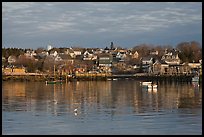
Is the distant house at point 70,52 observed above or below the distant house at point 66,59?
above

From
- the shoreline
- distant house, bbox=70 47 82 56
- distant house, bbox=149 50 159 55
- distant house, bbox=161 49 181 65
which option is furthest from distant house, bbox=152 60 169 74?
distant house, bbox=70 47 82 56

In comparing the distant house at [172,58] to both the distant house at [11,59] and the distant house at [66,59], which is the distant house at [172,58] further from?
the distant house at [11,59]

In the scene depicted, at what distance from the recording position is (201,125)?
13602 millimetres

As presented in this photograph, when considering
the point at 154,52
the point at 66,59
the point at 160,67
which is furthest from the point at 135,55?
the point at 160,67

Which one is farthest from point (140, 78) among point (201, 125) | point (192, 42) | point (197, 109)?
point (201, 125)

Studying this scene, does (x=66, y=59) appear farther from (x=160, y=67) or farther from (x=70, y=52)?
(x=160, y=67)

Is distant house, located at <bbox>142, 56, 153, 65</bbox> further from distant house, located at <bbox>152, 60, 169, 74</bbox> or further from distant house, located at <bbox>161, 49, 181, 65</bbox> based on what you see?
distant house, located at <bbox>152, 60, 169, 74</bbox>

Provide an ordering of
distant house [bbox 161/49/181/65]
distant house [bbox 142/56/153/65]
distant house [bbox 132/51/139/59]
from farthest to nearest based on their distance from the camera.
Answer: distant house [bbox 132/51/139/59] < distant house [bbox 142/56/153/65] < distant house [bbox 161/49/181/65]

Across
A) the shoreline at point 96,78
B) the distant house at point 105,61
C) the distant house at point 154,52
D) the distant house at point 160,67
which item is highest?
the distant house at point 154,52

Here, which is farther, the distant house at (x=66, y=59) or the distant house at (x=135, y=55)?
the distant house at (x=135, y=55)

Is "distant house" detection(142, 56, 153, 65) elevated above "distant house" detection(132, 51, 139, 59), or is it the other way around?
"distant house" detection(132, 51, 139, 59)

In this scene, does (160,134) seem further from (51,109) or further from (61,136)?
(51,109)

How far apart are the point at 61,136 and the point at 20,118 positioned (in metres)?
4.31

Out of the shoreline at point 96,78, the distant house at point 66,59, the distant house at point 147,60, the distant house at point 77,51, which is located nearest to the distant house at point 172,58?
the distant house at point 147,60
